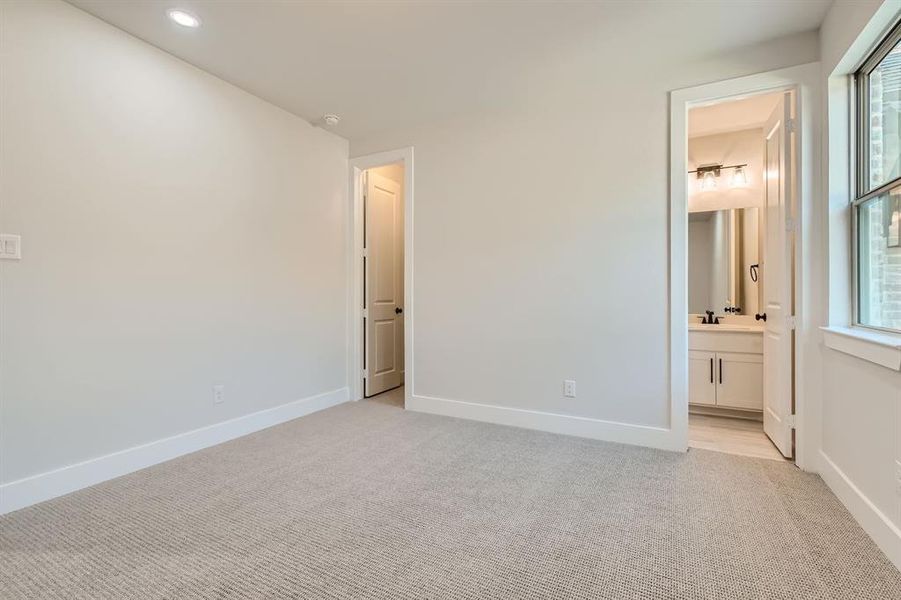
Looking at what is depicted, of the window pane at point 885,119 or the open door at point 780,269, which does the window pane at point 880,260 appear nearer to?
the window pane at point 885,119

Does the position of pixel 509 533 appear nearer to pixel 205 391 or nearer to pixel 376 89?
pixel 205 391

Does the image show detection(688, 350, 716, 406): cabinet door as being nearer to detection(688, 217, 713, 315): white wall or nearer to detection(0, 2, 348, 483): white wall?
detection(688, 217, 713, 315): white wall

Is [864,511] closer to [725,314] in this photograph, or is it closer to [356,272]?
[725,314]

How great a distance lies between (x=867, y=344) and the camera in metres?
1.80

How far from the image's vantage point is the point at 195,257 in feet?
9.35

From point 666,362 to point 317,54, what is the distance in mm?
3063

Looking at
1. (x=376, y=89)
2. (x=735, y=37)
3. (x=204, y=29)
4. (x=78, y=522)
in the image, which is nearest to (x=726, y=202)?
(x=735, y=37)

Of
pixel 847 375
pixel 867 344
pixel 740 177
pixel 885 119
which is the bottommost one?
pixel 847 375

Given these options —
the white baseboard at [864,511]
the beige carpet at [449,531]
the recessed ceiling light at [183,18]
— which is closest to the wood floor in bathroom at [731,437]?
the beige carpet at [449,531]

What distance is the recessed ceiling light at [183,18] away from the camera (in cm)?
227

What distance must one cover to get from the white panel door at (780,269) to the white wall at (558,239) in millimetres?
472

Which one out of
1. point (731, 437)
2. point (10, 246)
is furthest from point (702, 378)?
point (10, 246)

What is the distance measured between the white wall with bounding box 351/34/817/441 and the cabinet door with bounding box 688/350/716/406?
1055 mm

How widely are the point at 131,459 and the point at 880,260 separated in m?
4.19
